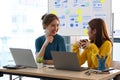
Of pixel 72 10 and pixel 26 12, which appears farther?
pixel 26 12

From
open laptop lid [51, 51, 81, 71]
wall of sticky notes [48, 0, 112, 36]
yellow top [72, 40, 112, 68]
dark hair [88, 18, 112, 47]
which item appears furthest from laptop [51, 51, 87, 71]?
wall of sticky notes [48, 0, 112, 36]

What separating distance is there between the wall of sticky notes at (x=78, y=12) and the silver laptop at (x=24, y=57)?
5.11ft

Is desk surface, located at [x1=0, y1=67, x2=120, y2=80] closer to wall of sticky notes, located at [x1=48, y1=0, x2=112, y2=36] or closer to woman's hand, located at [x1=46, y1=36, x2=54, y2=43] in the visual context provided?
woman's hand, located at [x1=46, y1=36, x2=54, y2=43]

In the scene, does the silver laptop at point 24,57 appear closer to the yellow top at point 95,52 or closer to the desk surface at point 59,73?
the desk surface at point 59,73

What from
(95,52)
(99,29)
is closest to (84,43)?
(95,52)

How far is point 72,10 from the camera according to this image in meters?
4.10

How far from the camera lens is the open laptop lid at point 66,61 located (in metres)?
2.32

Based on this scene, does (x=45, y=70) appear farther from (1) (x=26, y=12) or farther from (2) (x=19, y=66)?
(1) (x=26, y=12)

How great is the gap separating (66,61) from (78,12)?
179 centimetres

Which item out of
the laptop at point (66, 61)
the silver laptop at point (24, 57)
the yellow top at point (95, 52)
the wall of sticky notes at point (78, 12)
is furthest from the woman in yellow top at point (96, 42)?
the wall of sticky notes at point (78, 12)

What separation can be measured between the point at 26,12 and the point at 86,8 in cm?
126

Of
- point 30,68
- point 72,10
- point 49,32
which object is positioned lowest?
point 30,68

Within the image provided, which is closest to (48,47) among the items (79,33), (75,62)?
(75,62)

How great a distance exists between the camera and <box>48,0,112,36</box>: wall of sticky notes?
150 inches
